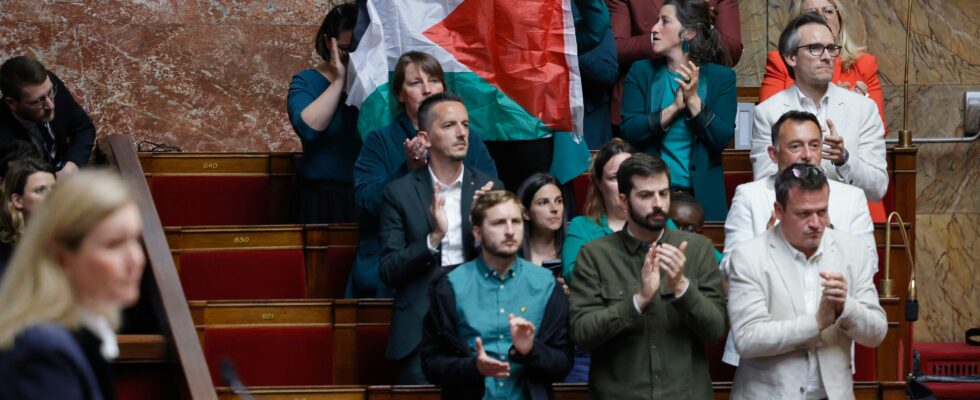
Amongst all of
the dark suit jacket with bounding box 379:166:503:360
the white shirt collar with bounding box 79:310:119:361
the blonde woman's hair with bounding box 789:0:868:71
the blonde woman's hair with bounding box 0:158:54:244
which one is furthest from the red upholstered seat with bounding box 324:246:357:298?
the white shirt collar with bounding box 79:310:119:361

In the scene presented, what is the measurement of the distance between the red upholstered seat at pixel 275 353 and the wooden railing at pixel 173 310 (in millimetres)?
531

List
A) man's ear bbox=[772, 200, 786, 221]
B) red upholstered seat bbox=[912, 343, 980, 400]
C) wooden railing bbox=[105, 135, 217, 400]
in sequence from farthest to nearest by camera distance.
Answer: red upholstered seat bbox=[912, 343, 980, 400] → man's ear bbox=[772, 200, 786, 221] → wooden railing bbox=[105, 135, 217, 400]

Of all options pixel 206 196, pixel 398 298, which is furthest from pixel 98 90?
pixel 398 298

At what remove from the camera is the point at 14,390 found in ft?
6.52

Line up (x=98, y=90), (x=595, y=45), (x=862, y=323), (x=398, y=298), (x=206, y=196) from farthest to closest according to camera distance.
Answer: (x=98, y=90)
(x=206, y=196)
(x=595, y=45)
(x=398, y=298)
(x=862, y=323)

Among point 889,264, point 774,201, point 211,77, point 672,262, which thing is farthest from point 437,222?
point 211,77

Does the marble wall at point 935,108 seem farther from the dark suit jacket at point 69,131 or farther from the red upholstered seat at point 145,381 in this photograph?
the red upholstered seat at point 145,381

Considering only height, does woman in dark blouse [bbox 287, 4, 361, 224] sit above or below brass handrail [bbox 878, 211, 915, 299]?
above

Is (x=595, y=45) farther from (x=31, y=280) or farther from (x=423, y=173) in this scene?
(x=31, y=280)

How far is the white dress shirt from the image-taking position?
175 inches

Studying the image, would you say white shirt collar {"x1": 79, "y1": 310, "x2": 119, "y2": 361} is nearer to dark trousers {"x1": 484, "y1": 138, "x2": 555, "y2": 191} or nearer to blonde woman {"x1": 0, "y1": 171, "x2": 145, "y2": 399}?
blonde woman {"x1": 0, "y1": 171, "x2": 145, "y2": 399}

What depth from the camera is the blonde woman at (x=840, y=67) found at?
18.0ft

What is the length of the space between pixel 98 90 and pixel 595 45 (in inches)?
99.3

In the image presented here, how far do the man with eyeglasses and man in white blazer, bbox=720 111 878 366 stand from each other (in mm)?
2236
